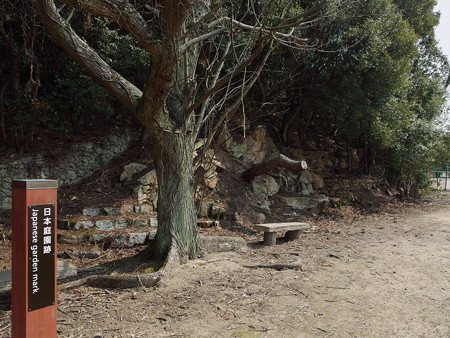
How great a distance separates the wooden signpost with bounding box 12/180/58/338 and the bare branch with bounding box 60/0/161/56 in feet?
7.73

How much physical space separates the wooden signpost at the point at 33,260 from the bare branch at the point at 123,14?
7.73ft

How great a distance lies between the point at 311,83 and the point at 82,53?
848cm

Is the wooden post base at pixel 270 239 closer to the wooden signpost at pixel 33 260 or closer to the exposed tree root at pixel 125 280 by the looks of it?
the exposed tree root at pixel 125 280

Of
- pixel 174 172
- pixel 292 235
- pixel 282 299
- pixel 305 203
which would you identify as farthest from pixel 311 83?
pixel 282 299

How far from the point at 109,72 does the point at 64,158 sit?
5.15 metres

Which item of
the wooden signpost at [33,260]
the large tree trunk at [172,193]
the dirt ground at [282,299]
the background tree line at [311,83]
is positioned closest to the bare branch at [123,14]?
the large tree trunk at [172,193]

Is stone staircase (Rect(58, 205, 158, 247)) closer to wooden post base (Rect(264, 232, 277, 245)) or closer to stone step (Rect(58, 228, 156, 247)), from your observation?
stone step (Rect(58, 228, 156, 247))

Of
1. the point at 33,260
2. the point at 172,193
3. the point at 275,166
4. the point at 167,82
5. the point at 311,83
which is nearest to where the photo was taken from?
the point at 33,260

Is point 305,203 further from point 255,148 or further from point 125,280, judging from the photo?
point 125,280

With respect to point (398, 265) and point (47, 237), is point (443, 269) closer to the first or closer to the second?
point (398, 265)

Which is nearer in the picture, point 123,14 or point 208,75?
point 123,14

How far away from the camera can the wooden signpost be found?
9.18 feet

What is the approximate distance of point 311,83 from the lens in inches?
469

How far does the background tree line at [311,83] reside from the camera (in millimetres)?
9141
